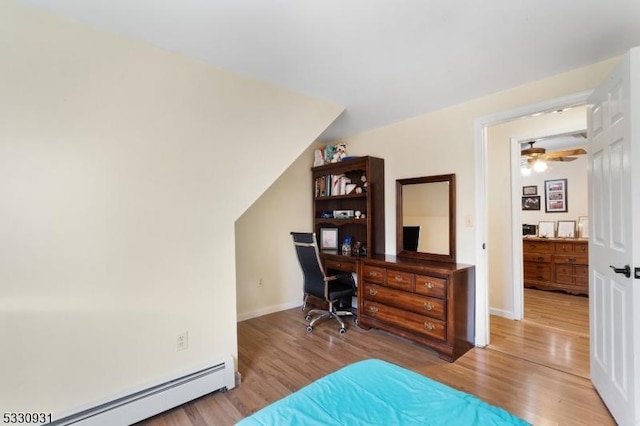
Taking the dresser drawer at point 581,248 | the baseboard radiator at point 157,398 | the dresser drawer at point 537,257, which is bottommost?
the baseboard radiator at point 157,398

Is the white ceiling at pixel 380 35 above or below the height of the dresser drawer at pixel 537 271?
above

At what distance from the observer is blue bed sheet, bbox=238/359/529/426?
1.00m

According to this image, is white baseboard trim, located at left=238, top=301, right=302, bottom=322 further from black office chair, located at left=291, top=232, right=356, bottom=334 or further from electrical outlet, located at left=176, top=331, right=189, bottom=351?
electrical outlet, located at left=176, top=331, right=189, bottom=351

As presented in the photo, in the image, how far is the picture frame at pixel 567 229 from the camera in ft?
15.9

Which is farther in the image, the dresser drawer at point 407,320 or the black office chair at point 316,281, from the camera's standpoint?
the black office chair at point 316,281

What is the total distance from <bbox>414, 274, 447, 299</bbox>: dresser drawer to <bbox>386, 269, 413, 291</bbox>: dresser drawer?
0.07 meters

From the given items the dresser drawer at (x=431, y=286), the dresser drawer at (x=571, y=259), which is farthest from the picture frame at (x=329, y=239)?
the dresser drawer at (x=571, y=259)

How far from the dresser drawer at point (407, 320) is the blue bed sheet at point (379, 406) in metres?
1.45

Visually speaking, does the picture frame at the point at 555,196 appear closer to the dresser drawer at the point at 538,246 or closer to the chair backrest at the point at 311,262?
the dresser drawer at the point at 538,246

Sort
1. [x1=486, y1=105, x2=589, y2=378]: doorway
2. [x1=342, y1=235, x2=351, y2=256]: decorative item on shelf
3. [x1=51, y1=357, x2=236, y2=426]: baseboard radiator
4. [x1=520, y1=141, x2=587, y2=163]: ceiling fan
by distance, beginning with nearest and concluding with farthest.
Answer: [x1=51, y1=357, x2=236, y2=426]: baseboard radiator, [x1=486, y1=105, x2=589, y2=378]: doorway, [x1=342, y1=235, x2=351, y2=256]: decorative item on shelf, [x1=520, y1=141, x2=587, y2=163]: ceiling fan

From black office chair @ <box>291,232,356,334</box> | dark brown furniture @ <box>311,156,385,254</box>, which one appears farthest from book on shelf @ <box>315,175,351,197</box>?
black office chair @ <box>291,232,356,334</box>

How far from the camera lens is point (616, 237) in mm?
1707

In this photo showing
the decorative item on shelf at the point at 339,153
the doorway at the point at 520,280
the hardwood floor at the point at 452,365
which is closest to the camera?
the hardwood floor at the point at 452,365

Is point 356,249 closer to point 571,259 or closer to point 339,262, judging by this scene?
point 339,262
